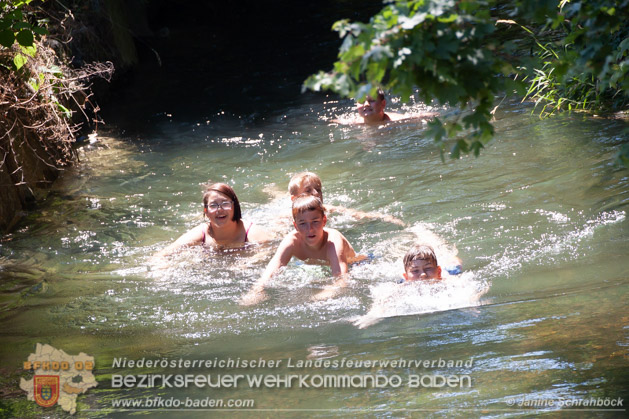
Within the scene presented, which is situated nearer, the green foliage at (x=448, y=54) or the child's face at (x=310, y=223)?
the green foliage at (x=448, y=54)

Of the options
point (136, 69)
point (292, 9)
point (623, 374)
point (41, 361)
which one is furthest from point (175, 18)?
point (623, 374)

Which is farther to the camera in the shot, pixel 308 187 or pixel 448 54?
pixel 308 187

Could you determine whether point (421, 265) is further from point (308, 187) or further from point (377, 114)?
point (377, 114)

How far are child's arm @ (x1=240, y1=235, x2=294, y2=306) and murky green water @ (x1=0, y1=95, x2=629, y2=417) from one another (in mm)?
137

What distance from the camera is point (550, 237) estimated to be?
6379mm

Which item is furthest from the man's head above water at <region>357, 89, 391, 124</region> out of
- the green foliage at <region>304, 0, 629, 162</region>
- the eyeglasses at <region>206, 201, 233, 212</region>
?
the green foliage at <region>304, 0, 629, 162</region>

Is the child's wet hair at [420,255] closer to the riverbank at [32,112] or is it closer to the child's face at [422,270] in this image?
the child's face at [422,270]

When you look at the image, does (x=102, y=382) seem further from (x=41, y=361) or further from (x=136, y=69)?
(x=136, y=69)

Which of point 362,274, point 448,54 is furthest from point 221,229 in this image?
point 448,54

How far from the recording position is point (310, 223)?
20.4ft

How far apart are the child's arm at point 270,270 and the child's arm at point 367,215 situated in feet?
4.66

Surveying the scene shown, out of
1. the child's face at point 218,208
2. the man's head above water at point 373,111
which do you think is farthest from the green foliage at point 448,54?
the man's head above water at point 373,111

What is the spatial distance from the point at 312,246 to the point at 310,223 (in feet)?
1.16

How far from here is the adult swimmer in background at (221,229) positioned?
6.91m
